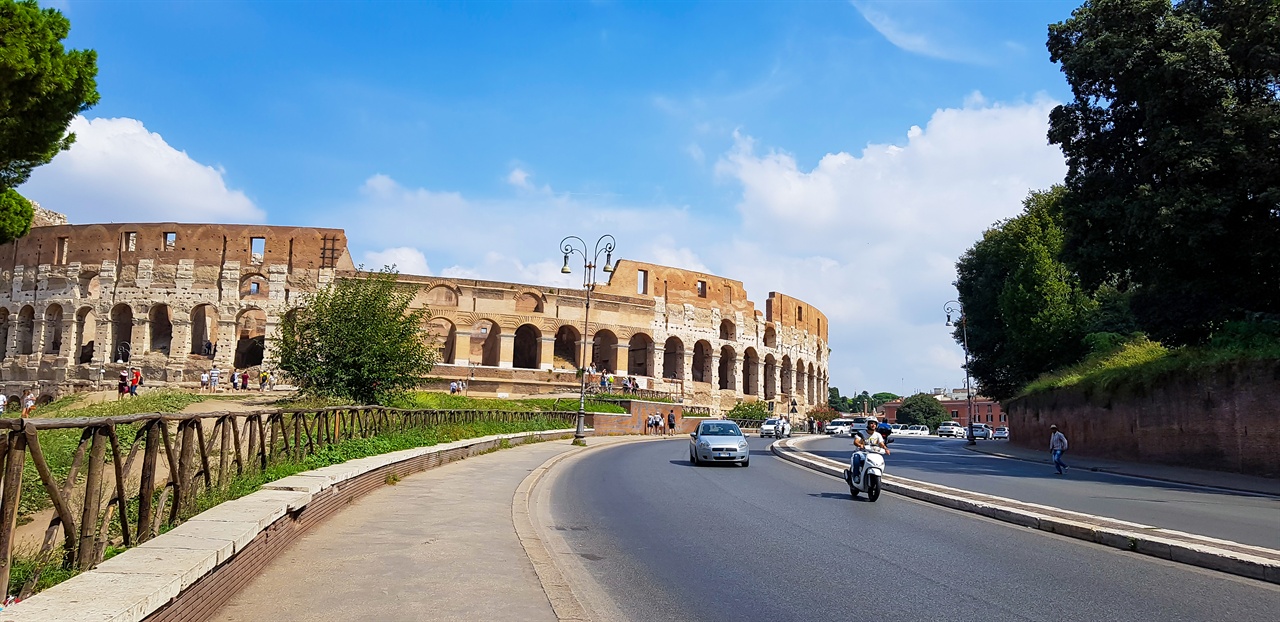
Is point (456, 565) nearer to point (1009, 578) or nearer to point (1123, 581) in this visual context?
point (1009, 578)

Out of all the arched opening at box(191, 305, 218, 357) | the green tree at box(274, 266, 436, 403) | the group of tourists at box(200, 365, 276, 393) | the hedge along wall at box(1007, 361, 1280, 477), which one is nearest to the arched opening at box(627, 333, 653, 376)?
the group of tourists at box(200, 365, 276, 393)

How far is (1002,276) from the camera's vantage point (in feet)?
158

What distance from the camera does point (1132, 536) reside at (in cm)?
824

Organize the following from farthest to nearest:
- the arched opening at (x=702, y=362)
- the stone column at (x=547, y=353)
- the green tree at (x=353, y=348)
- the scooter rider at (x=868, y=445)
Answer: the arched opening at (x=702, y=362) < the stone column at (x=547, y=353) < the green tree at (x=353, y=348) < the scooter rider at (x=868, y=445)

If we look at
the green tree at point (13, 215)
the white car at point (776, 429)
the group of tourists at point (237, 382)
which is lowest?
the white car at point (776, 429)

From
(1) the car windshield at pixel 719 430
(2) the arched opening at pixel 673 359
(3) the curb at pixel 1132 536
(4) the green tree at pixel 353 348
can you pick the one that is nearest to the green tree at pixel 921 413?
(2) the arched opening at pixel 673 359

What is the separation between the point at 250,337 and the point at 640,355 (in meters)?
28.7

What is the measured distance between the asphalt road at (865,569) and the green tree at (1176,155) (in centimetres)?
1419

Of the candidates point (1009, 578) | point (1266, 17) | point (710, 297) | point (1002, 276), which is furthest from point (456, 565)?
point (710, 297)

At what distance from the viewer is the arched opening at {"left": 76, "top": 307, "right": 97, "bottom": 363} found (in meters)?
54.5

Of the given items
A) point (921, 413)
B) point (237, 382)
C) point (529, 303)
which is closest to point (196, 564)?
point (237, 382)

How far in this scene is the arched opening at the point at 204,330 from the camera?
55.5 metres

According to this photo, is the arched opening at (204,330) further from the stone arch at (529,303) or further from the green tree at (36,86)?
the green tree at (36,86)

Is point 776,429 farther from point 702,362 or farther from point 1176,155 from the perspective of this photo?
point 1176,155
